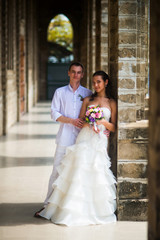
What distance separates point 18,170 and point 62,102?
272 centimetres

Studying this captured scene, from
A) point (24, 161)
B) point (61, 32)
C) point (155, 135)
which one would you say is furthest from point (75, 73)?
point (61, 32)

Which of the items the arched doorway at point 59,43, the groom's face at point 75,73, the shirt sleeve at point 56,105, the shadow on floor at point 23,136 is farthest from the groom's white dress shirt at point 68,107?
the arched doorway at point 59,43

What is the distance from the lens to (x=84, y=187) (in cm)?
452

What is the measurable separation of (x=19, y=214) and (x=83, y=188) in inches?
34.8

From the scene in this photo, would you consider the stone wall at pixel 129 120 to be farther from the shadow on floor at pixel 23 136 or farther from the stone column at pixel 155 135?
the shadow on floor at pixel 23 136

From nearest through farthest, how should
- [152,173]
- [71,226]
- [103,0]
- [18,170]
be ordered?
[152,173] < [71,226] < [18,170] < [103,0]

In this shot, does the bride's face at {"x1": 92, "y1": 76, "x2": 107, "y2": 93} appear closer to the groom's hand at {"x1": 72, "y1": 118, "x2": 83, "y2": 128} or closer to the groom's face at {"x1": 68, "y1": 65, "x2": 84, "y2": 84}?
the groom's face at {"x1": 68, "y1": 65, "x2": 84, "y2": 84}

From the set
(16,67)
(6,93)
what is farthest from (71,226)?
(16,67)

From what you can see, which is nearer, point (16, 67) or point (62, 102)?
point (62, 102)

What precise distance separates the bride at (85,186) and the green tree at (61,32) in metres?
25.1

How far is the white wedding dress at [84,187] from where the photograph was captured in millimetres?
4485

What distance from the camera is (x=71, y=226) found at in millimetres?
4469

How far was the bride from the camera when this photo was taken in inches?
177

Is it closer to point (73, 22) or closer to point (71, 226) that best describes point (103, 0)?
point (71, 226)
